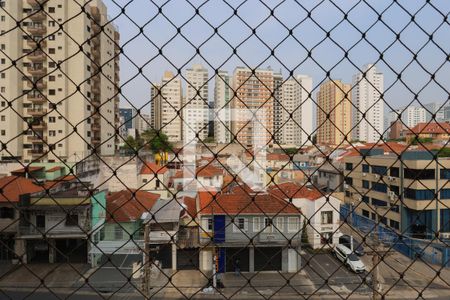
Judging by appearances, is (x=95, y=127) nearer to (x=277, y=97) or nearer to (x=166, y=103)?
(x=277, y=97)

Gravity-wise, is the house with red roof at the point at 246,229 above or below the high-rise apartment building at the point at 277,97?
below

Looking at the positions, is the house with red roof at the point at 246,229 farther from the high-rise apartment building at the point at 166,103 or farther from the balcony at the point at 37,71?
the balcony at the point at 37,71

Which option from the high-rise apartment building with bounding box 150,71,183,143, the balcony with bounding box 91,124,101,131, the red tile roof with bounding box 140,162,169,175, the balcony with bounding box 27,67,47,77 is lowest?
the red tile roof with bounding box 140,162,169,175

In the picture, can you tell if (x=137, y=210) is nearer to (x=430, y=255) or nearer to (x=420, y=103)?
(x=430, y=255)

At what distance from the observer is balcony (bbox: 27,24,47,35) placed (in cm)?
→ 1148

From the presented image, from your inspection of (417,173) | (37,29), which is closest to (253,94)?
(417,173)

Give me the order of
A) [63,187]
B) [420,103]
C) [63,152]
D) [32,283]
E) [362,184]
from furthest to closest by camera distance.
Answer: [63,152], [362,184], [63,187], [32,283], [420,103]

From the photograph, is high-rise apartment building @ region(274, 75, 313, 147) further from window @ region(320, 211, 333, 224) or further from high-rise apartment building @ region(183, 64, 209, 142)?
window @ region(320, 211, 333, 224)

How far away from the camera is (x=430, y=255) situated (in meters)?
6.90

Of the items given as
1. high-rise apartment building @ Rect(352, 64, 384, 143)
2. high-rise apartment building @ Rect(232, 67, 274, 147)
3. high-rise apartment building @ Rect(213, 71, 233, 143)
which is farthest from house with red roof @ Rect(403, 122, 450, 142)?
high-rise apartment building @ Rect(213, 71, 233, 143)

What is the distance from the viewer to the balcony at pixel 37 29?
11.5 m

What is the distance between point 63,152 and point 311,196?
8314 mm

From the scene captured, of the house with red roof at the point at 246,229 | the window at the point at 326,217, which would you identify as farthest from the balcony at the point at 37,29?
the window at the point at 326,217

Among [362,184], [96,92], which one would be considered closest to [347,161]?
[362,184]
